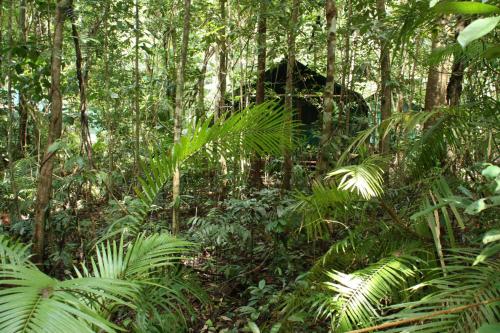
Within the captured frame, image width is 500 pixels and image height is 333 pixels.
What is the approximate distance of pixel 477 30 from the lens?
73cm

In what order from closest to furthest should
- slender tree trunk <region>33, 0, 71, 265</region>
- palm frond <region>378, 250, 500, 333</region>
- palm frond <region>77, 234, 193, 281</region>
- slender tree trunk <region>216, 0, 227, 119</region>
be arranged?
palm frond <region>378, 250, 500, 333</region> < palm frond <region>77, 234, 193, 281</region> < slender tree trunk <region>33, 0, 71, 265</region> < slender tree trunk <region>216, 0, 227, 119</region>

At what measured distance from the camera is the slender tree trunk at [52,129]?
10.5 feet

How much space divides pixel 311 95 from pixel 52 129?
3581mm

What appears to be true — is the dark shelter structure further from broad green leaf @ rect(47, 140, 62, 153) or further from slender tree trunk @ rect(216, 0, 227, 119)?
broad green leaf @ rect(47, 140, 62, 153)

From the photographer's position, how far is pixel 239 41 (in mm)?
5777

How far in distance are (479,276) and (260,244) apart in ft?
8.55

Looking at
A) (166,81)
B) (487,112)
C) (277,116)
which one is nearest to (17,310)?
(277,116)

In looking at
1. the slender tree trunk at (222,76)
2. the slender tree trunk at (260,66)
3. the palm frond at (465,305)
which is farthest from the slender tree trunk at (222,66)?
the palm frond at (465,305)

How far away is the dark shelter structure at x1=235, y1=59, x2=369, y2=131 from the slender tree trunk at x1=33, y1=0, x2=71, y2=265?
2.50 meters

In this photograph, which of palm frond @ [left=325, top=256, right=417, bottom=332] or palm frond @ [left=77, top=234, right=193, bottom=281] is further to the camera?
palm frond @ [left=77, top=234, right=193, bottom=281]

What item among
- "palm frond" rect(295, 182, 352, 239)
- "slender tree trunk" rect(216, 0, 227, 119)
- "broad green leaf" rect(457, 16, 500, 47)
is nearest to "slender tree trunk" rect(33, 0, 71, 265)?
"palm frond" rect(295, 182, 352, 239)

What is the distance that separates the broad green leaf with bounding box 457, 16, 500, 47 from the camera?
0.71 metres

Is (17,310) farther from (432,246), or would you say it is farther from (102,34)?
(102,34)

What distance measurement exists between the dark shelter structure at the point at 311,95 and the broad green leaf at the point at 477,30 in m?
4.05
